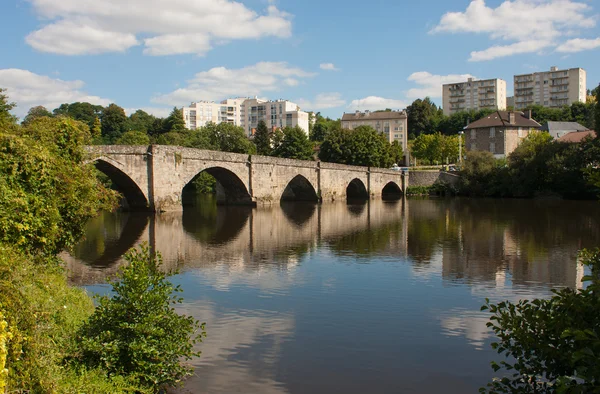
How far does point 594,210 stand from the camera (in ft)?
120

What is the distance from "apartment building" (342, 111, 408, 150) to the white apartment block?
132 ft

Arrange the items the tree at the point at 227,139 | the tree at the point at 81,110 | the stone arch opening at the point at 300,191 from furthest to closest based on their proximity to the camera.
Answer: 1. the tree at the point at 81,110
2. the tree at the point at 227,139
3. the stone arch opening at the point at 300,191

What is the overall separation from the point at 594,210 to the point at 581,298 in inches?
1429

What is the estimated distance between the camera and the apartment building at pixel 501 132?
7119 cm

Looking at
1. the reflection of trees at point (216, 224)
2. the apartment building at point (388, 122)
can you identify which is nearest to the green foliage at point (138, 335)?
the reflection of trees at point (216, 224)

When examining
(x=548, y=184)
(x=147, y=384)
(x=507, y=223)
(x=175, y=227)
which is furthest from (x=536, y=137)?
(x=147, y=384)

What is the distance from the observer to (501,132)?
7131cm

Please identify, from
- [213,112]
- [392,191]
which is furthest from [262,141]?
[213,112]

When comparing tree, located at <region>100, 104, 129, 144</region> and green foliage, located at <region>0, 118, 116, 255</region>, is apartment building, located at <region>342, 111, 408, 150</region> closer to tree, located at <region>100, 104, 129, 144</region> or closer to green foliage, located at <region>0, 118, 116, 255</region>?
tree, located at <region>100, 104, 129, 144</region>

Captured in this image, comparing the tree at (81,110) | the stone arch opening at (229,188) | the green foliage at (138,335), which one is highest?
the tree at (81,110)

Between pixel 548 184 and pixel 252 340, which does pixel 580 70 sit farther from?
pixel 252 340

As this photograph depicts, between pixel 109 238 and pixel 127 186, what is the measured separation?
989 centimetres

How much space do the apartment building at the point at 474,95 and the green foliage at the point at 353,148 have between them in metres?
64.0

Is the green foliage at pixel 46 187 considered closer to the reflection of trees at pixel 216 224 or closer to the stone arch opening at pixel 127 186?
the reflection of trees at pixel 216 224
